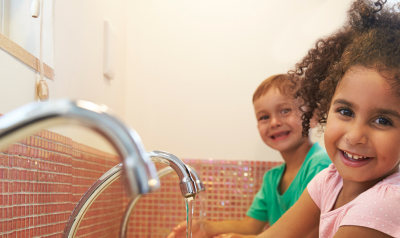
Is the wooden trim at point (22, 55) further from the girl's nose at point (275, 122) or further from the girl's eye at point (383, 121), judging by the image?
the girl's nose at point (275, 122)

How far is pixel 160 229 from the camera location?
176 centimetres

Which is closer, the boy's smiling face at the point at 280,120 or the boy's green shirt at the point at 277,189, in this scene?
the boy's green shirt at the point at 277,189

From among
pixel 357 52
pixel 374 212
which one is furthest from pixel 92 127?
pixel 357 52

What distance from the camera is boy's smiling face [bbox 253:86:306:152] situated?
1456 millimetres

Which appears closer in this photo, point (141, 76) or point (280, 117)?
point (280, 117)

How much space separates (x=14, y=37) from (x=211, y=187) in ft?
3.84

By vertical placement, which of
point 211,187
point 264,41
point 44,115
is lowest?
point 211,187

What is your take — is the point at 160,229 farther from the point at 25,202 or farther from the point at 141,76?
the point at 25,202

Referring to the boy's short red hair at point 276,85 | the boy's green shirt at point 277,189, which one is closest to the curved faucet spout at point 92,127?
the boy's green shirt at point 277,189

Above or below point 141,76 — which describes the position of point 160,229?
below

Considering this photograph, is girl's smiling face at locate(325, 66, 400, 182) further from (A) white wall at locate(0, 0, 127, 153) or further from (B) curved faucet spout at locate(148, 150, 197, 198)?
(A) white wall at locate(0, 0, 127, 153)

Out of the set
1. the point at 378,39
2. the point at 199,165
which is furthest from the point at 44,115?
the point at 199,165

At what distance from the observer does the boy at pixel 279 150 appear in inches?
56.1

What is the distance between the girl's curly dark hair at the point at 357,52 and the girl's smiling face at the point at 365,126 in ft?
0.08
